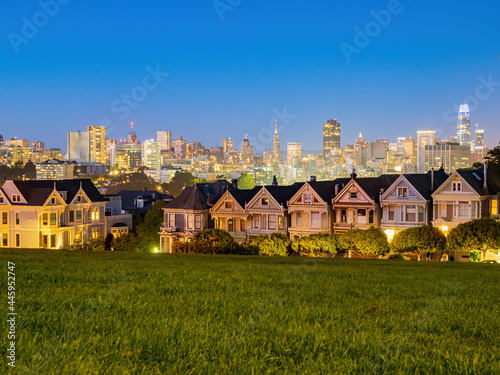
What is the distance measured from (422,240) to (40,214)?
34330mm

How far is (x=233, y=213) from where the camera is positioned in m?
55.3

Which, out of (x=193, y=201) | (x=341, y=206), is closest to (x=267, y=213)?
(x=341, y=206)

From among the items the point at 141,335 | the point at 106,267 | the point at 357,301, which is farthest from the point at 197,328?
the point at 106,267

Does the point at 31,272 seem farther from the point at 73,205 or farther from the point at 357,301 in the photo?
the point at 73,205

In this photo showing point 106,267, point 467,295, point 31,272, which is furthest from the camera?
point 106,267

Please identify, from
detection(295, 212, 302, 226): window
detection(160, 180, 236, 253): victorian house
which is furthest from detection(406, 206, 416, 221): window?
detection(160, 180, 236, 253): victorian house

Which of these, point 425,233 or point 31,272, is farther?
point 425,233

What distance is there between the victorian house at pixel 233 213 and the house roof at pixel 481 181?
62.5 feet

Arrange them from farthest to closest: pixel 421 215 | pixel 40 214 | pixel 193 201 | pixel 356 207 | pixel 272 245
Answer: pixel 193 201
pixel 40 214
pixel 356 207
pixel 421 215
pixel 272 245

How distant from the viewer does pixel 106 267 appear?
16000 mm

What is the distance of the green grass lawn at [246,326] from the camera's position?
6.79 meters

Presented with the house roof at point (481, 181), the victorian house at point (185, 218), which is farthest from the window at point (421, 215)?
the victorian house at point (185, 218)

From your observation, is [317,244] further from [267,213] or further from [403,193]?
[403,193]

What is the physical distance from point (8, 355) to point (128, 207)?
7509cm
